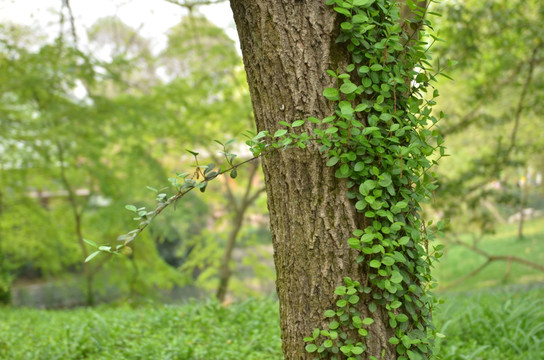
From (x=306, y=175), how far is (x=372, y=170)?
0.23 metres

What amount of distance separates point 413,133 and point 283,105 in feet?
1.62

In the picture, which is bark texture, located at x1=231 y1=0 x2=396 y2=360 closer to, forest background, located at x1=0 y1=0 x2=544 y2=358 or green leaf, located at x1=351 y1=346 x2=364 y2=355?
green leaf, located at x1=351 y1=346 x2=364 y2=355

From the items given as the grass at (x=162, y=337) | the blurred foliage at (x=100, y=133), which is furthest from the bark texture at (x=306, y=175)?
the blurred foliage at (x=100, y=133)

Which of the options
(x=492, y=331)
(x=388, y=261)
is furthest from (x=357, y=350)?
(x=492, y=331)

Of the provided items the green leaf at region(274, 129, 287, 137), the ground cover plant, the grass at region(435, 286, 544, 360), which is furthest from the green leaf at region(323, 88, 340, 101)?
the grass at region(435, 286, 544, 360)

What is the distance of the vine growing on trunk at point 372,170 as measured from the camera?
1670mm

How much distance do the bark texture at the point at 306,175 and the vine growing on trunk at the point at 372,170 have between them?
4cm

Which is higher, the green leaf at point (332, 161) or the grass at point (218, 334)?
the green leaf at point (332, 161)

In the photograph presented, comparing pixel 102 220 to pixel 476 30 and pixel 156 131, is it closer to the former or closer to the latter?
pixel 156 131

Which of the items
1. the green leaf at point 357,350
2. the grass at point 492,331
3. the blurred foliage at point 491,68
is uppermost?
the blurred foliage at point 491,68

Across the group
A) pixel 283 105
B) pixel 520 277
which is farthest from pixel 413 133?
pixel 520 277

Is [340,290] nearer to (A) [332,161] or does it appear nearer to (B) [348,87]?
(A) [332,161]

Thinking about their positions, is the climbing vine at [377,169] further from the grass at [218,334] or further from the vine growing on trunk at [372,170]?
the grass at [218,334]

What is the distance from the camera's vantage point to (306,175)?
5.74 feet
